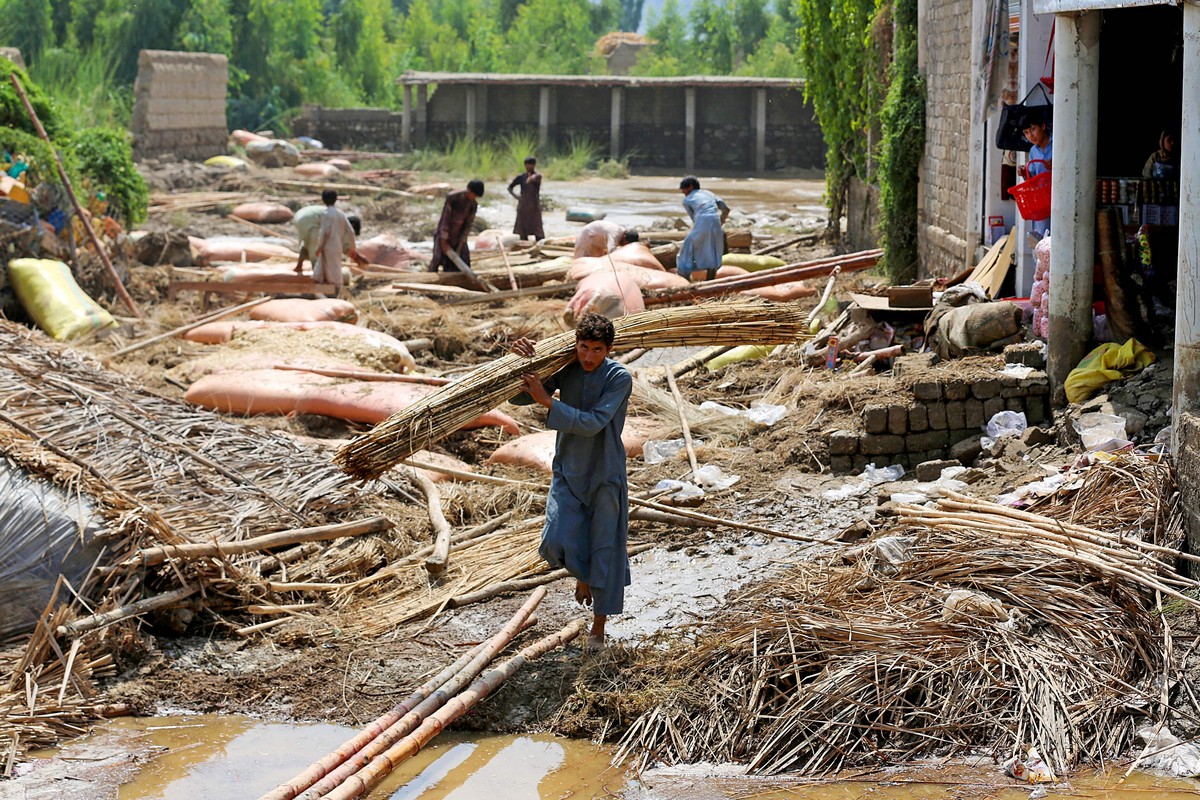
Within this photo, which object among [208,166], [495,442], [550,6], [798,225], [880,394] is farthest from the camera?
[550,6]

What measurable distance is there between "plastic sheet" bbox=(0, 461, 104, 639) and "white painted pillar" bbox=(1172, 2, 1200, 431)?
4419mm

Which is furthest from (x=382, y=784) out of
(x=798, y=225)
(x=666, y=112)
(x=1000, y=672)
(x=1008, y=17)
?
(x=666, y=112)

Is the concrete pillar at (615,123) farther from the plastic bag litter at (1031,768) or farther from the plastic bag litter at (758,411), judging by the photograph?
the plastic bag litter at (1031,768)

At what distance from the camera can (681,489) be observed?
706 centimetres

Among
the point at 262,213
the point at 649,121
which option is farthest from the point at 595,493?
the point at 649,121

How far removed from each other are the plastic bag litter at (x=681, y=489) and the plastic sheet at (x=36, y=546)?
2827 mm

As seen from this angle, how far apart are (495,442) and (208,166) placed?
2040 centimetres

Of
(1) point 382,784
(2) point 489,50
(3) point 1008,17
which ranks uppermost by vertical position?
(2) point 489,50

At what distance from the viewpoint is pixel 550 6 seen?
166 feet

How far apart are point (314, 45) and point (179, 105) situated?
12106mm

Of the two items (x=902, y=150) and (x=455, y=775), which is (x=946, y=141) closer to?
(x=902, y=150)

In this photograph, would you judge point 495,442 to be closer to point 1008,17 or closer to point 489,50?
point 1008,17

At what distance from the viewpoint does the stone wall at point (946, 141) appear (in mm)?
10055

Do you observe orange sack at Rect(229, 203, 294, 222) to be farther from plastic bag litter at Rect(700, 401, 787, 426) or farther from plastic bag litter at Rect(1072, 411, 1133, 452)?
plastic bag litter at Rect(1072, 411, 1133, 452)
